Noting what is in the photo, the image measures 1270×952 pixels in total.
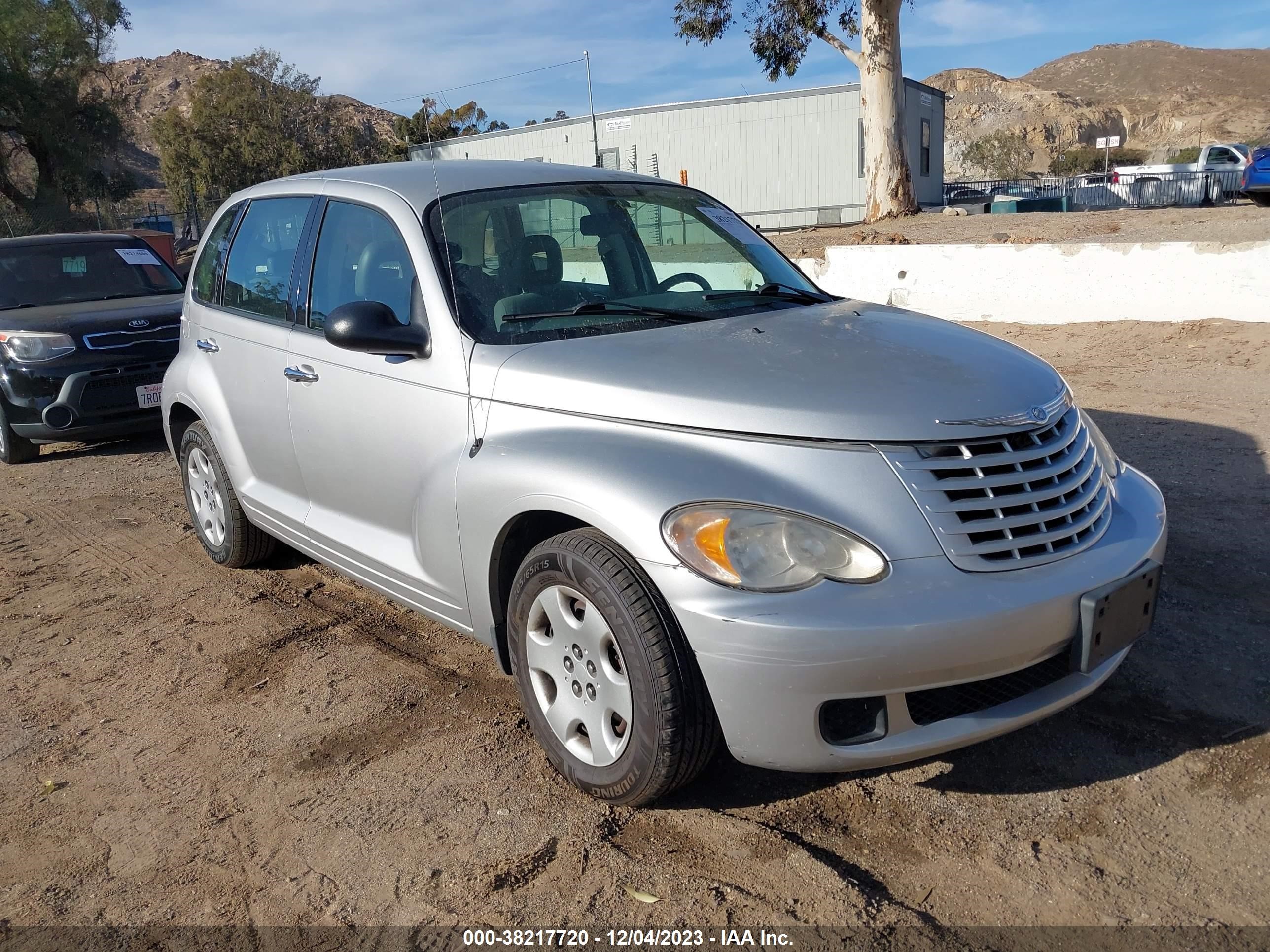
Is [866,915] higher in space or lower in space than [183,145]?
lower

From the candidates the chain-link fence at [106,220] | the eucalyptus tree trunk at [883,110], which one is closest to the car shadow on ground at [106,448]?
the eucalyptus tree trunk at [883,110]

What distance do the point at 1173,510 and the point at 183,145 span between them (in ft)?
177

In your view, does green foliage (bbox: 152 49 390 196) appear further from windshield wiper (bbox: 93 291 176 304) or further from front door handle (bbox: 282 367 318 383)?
front door handle (bbox: 282 367 318 383)

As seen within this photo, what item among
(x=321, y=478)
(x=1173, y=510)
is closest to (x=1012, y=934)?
(x=321, y=478)

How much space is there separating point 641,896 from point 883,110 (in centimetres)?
2242

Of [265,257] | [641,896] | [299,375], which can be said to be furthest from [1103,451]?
[265,257]

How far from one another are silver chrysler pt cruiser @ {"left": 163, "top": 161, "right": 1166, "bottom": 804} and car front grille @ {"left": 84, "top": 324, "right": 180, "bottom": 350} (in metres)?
4.13

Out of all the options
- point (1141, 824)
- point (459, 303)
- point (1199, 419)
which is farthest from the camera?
point (1199, 419)

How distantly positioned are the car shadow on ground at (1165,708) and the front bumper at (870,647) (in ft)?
1.51

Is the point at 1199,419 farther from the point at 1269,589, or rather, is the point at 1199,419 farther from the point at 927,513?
the point at 927,513

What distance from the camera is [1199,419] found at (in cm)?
684

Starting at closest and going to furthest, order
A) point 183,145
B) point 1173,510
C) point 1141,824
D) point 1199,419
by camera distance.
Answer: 1. point 1141,824
2. point 1173,510
3. point 1199,419
4. point 183,145

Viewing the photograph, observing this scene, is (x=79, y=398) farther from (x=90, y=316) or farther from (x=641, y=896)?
(x=641, y=896)

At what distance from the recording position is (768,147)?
36469mm
